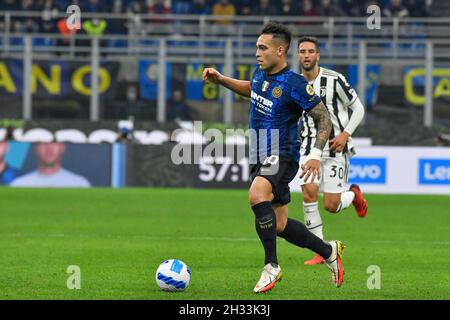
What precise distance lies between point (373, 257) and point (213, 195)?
9739mm

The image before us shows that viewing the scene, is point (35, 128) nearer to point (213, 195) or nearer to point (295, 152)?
point (213, 195)

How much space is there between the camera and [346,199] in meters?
12.1

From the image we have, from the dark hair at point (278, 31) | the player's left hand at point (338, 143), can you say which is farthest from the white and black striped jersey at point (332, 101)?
the dark hair at point (278, 31)

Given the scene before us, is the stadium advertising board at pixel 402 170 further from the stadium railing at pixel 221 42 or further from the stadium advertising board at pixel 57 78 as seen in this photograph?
the stadium advertising board at pixel 57 78

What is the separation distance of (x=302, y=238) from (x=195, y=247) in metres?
3.55

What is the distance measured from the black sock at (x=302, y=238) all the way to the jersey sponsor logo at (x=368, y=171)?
40.9 feet

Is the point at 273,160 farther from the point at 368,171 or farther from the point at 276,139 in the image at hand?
the point at 368,171

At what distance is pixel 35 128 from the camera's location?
24.4m

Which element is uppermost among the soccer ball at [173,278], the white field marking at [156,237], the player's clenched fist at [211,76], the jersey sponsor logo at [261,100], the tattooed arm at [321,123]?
the player's clenched fist at [211,76]

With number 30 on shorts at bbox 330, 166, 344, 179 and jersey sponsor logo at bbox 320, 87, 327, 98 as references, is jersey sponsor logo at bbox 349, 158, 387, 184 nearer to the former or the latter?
number 30 on shorts at bbox 330, 166, 344, 179

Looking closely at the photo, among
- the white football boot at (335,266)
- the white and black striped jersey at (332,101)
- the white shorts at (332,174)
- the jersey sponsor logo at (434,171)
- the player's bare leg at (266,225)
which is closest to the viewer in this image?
the player's bare leg at (266,225)

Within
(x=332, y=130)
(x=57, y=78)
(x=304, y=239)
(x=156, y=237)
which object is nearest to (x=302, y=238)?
(x=304, y=239)

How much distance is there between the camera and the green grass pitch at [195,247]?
874 centimetres
